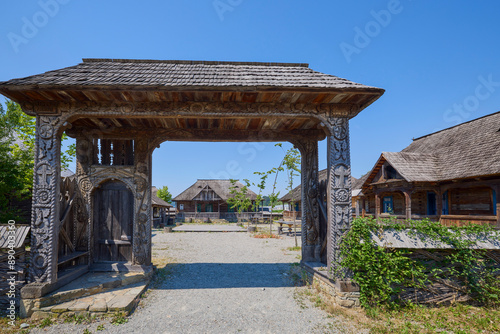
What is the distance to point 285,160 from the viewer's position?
13.8m

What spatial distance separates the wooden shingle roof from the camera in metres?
4.96

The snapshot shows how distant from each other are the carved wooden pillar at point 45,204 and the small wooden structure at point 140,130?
0.02 m

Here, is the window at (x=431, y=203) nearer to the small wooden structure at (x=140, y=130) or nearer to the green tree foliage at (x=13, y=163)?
the small wooden structure at (x=140, y=130)

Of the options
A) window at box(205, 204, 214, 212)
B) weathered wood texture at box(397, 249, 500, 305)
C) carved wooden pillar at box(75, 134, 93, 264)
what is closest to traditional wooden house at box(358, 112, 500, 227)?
weathered wood texture at box(397, 249, 500, 305)

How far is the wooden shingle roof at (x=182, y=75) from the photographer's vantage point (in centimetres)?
496

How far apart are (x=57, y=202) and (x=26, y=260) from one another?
1245mm

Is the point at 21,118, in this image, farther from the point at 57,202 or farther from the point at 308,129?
the point at 308,129

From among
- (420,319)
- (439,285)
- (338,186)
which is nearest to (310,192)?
(338,186)

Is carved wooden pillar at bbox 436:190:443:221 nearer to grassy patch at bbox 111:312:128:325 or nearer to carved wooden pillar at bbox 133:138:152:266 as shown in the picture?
carved wooden pillar at bbox 133:138:152:266

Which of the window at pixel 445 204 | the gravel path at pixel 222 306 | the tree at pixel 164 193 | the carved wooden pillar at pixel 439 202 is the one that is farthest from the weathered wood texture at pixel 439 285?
the tree at pixel 164 193

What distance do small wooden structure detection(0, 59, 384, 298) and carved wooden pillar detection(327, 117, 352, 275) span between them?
0.02 metres

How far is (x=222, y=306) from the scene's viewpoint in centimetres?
527

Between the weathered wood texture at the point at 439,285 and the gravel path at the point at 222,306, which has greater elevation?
the weathered wood texture at the point at 439,285

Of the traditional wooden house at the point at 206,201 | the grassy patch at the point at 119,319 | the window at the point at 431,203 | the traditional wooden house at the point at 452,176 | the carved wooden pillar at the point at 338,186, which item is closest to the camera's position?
the grassy patch at the point at 119,319
